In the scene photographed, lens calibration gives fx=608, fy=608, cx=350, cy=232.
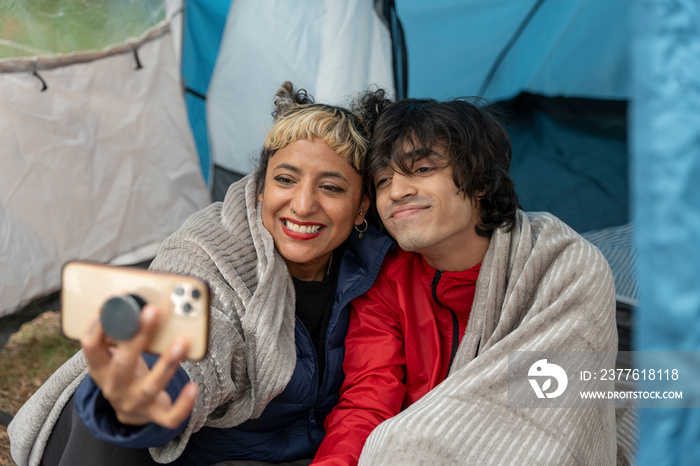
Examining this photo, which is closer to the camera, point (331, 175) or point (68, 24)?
point (331, 175)

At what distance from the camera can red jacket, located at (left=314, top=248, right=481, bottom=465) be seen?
1.43 m

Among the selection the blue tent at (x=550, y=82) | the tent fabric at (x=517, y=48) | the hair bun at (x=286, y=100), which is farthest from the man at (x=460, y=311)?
the tent fabric at (x=517, y=48)

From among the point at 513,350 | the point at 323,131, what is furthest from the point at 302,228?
the point at 513,350

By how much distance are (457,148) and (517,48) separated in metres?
1.31

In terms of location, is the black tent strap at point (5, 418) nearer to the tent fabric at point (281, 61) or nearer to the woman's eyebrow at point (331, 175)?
the tent fabric at point (281, 61)

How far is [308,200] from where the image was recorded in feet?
4.68

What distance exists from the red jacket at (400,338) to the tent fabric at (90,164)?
1341 mm

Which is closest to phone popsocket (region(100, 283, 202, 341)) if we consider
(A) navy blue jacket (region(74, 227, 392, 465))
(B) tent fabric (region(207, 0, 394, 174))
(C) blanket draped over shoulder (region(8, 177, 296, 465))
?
(C) blanket draped over shoulder (region(8, 177, 296, 465))

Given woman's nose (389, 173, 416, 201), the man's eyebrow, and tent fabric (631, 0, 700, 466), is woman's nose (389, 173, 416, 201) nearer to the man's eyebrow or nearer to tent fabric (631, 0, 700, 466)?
the man's eyebrow

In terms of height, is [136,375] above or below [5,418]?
above

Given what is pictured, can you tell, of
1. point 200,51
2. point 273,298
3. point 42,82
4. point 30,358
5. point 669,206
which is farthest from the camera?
point 200,51

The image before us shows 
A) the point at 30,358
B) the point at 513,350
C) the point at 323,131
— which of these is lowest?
the point at 30,358

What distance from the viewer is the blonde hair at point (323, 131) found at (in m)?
1.49

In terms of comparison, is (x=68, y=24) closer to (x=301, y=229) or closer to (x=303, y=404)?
(x=301, y=229)
